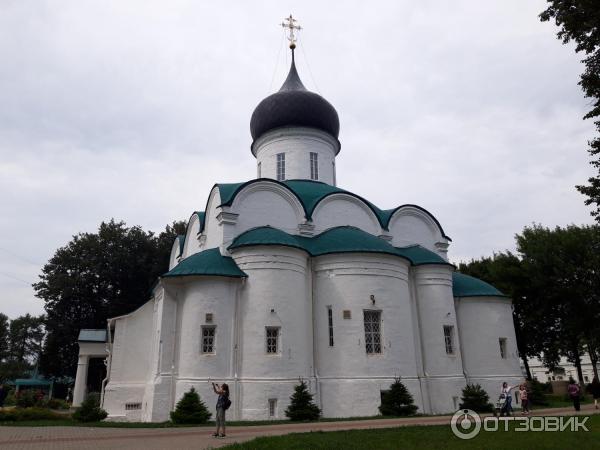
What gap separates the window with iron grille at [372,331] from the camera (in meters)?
15.6

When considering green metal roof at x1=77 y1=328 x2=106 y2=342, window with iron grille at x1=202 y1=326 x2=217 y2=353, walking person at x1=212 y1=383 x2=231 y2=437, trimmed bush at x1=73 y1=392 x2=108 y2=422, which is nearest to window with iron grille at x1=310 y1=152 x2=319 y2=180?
window with iron grille at x1=202 y1=326 x2=217 y2=353

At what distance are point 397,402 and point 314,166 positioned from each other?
11346 mm

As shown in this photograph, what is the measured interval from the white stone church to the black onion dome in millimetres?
3197

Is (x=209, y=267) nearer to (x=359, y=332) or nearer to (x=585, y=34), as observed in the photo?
(x=359, y=332)

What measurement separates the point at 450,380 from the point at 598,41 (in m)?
11.8

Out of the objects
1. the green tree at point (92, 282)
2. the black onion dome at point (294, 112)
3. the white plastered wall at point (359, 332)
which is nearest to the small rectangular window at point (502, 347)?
the white plastered wall at point (359, 332)

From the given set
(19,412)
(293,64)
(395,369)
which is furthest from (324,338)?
(293,64)

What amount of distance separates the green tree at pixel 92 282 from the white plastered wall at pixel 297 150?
13273 millimetres

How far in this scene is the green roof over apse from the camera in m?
15.9

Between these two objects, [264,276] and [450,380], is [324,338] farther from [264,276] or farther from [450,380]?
[450,380]

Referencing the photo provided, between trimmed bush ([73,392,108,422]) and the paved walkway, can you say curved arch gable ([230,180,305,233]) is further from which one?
the paved walkway

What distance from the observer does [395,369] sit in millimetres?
15461

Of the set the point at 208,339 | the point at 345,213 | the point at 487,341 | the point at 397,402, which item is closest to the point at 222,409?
the point at 208,339

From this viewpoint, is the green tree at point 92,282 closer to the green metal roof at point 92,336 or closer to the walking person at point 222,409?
the green metal roof at point 92,336
